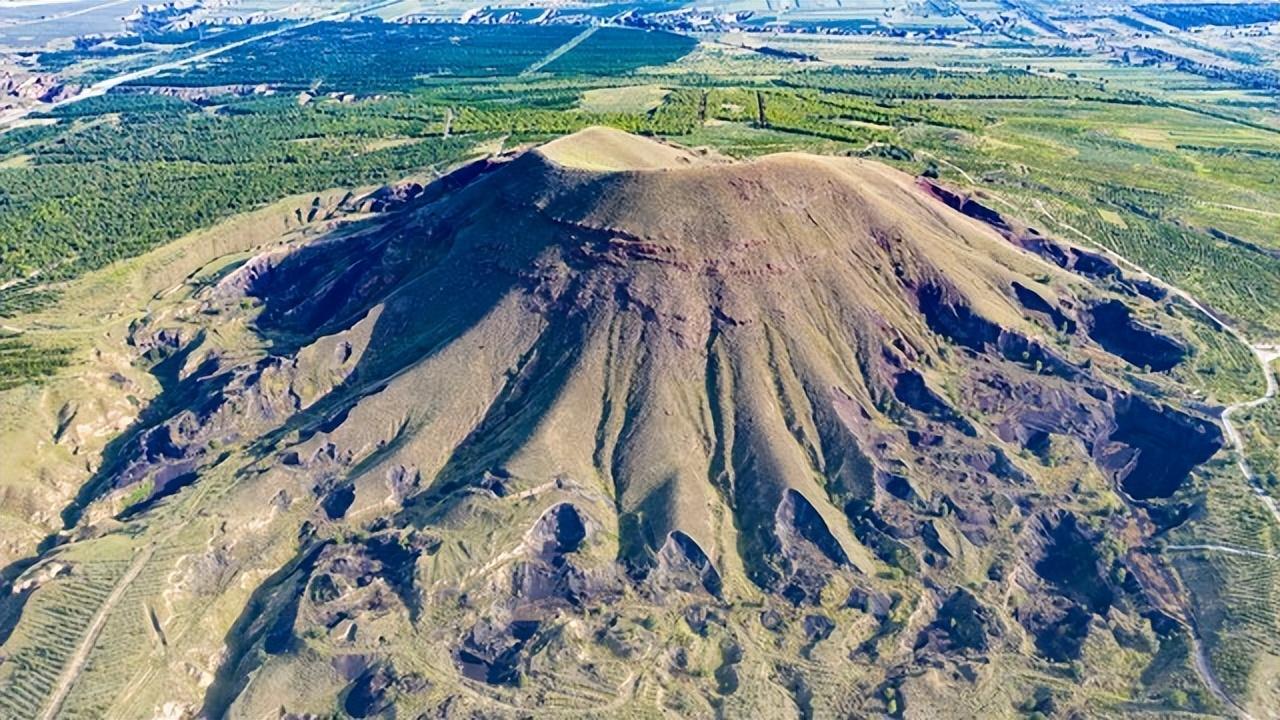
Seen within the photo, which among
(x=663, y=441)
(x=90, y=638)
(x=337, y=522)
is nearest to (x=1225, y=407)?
(x=663, y=441)

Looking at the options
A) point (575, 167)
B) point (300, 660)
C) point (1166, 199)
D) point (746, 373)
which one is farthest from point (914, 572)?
point (1166, 199)

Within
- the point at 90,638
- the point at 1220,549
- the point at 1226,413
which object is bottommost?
the point at 1220,549

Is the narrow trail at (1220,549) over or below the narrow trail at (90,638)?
below

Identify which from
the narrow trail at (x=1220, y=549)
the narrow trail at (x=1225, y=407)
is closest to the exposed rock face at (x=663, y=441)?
the narrow trail at (x=1225, y=407)

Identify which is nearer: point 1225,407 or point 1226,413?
point 1226,413

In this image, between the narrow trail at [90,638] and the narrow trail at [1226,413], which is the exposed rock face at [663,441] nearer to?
the narrow trail at [1226,413]

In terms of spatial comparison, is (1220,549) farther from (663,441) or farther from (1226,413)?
(663,441)

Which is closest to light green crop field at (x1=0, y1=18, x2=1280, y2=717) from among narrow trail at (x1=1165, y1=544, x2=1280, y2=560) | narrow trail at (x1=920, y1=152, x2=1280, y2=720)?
narrow trail at (x1=1165, y1=544, x2=1280, y2=560)

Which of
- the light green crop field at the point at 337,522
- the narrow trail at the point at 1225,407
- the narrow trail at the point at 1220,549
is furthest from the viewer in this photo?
the narrow trail at the point at 1220,549
